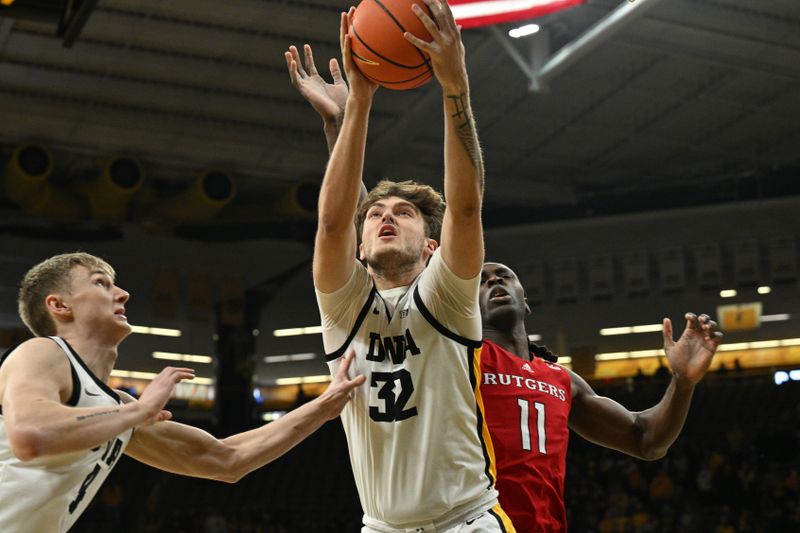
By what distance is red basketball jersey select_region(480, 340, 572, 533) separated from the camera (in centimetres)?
444

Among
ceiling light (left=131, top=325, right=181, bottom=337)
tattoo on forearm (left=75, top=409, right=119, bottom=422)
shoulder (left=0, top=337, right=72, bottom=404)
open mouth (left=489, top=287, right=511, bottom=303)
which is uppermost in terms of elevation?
ceiling light (left=131, top=325, right=181, bottom=337)

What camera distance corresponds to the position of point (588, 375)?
18.6 metres

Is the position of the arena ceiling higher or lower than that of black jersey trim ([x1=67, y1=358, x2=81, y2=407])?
higher

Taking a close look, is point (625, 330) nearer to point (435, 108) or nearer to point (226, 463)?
point (435, 108)

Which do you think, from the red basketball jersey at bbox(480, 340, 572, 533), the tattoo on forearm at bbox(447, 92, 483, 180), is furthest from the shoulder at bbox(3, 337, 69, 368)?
the red basketball jersey at bbox(480, 340, 572, 533)

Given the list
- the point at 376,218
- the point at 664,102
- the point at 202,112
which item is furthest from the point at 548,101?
the point at 376,218

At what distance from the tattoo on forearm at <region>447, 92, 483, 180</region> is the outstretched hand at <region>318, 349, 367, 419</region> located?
90 centimetres

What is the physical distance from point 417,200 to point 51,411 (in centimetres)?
165

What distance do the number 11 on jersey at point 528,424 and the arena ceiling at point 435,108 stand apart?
24.4 ft

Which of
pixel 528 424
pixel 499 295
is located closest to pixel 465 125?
pixel 528 424

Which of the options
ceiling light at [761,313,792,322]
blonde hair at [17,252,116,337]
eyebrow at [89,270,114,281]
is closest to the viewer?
blonde hair at [17,252,116,337]

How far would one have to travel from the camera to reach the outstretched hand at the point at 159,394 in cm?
355

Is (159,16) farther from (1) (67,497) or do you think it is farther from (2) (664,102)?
(1) (67,497)

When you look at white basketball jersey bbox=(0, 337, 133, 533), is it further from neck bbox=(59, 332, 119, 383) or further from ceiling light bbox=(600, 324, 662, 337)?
ceiling light bbox=(600, 324, 662, 337)
